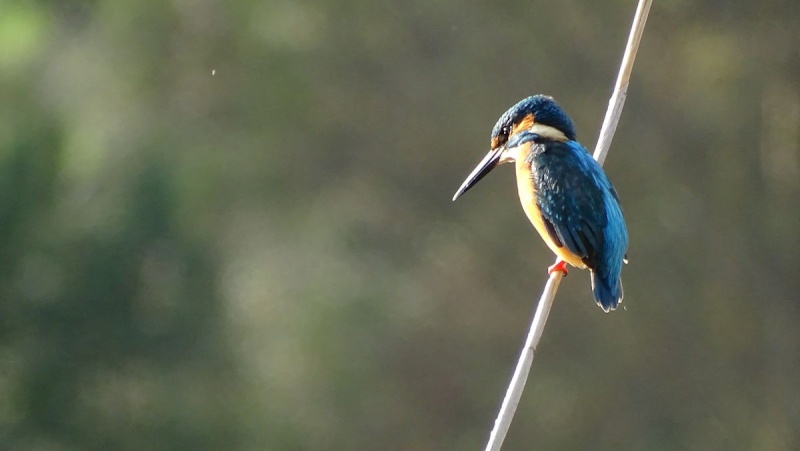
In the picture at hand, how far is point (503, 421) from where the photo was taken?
1478 mm

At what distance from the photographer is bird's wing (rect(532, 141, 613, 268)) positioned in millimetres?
1935

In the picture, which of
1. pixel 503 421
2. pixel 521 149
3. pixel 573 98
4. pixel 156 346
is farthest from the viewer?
pixel 573 98

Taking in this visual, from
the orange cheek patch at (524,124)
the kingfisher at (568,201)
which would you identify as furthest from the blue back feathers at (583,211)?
the orange cheek patch at (524,124)

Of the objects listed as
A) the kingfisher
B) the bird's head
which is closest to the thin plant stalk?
the kingfisher

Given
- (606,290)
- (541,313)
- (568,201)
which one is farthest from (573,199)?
(541,313)

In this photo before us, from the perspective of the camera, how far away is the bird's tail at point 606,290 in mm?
1880

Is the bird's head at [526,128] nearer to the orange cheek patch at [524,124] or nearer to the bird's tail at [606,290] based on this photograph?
the orange cheek patch at [524,124]

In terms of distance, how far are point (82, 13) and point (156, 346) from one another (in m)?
1.63

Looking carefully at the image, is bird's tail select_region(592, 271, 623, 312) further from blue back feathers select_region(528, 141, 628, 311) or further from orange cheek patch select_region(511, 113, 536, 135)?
orange cheek patch select_region(511, 113, 536, 135)

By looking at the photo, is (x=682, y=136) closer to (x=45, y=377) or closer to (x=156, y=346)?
(x=156, y=346)

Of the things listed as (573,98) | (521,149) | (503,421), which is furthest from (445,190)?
(503,421)

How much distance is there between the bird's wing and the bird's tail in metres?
0.03

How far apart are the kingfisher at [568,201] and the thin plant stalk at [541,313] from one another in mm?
161

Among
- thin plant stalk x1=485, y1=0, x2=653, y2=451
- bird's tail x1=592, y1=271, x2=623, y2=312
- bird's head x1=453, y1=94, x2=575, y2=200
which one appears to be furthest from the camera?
bird's head x1=453, y1=94, x2=575, y2=200
